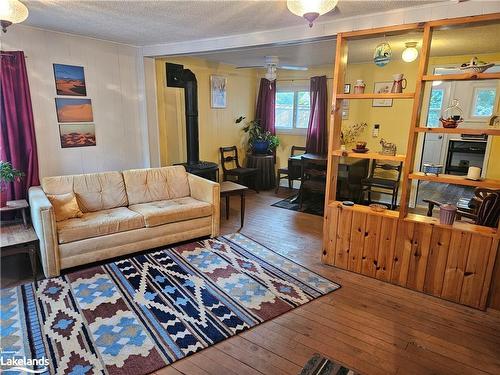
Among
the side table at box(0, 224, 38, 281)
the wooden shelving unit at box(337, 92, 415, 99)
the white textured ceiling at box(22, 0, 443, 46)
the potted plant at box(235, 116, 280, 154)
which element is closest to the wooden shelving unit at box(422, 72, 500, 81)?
the wooden shelving unit at box(337, 92, 415, 99)

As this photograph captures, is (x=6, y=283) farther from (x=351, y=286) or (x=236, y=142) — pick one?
(x=236, y=142)

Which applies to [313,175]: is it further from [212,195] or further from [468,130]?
[468,130]

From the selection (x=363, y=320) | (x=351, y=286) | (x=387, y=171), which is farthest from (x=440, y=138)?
(x=363, y=320)

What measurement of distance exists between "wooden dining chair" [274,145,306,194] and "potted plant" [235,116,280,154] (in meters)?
0.39

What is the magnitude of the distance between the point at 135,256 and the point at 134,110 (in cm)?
222

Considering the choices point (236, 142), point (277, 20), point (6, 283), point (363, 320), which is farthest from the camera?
point (236, 142)

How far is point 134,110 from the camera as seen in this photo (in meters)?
4.55

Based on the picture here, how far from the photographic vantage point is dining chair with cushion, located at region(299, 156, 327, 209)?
4.90 m

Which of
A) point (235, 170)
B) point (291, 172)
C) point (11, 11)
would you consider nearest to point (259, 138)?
point (235, 170)

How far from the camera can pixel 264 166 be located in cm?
621

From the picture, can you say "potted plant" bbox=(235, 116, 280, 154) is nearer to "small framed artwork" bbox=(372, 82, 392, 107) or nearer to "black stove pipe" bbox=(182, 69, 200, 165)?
"black stove pipe" bbox=(182, 69, 200, 165)

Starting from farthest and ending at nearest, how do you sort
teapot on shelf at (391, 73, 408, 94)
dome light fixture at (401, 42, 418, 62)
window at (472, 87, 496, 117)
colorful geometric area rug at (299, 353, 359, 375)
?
window at (472, 87, 496, 117)
dome light fixture at (401, 42, 418, 62)
teapot on shelf at (391, 73, 408, 94)
colorful geometric area rug at (299, 353, 359, 375)

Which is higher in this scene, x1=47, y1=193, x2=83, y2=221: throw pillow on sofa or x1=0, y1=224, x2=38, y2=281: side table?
x1=47, y1=193, x2=83, y2=221: throw pillow on sofa

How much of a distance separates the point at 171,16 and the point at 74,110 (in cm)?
183
